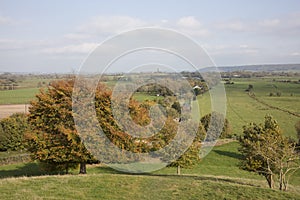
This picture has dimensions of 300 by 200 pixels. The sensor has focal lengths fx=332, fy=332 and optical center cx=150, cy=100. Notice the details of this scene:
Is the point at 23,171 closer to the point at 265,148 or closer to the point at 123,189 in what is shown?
the point at 123,189

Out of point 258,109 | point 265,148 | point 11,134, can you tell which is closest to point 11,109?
point 11,134

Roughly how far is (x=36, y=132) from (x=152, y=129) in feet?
27.6

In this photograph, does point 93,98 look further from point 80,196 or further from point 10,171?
point 10,171

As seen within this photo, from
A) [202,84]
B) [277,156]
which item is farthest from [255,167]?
[202,84]

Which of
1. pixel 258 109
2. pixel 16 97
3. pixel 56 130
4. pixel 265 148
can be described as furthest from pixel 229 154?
pixel 16 97

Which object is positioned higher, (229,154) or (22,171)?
(22,171)

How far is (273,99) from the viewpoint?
332 ft

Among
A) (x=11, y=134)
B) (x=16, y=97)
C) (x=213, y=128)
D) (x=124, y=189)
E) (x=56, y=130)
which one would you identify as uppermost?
(x=56, y=130)

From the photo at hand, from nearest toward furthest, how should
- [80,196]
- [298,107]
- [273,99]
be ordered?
[80,196]
[298,107]
[273,99]

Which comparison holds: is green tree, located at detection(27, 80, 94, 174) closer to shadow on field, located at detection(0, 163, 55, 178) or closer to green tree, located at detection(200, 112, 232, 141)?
shadow on field, located at detection(0, 163, 55, 178)

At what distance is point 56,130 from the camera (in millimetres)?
23594

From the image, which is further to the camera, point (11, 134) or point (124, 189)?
point (11, 134)

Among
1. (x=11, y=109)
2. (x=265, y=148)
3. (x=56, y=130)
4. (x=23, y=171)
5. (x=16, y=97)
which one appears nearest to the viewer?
(x=265, y=148)

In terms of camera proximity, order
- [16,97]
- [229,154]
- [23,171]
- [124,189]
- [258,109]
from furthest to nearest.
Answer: [16,97] → [258,109] → [229,154] → [23,171] → [124,189]
